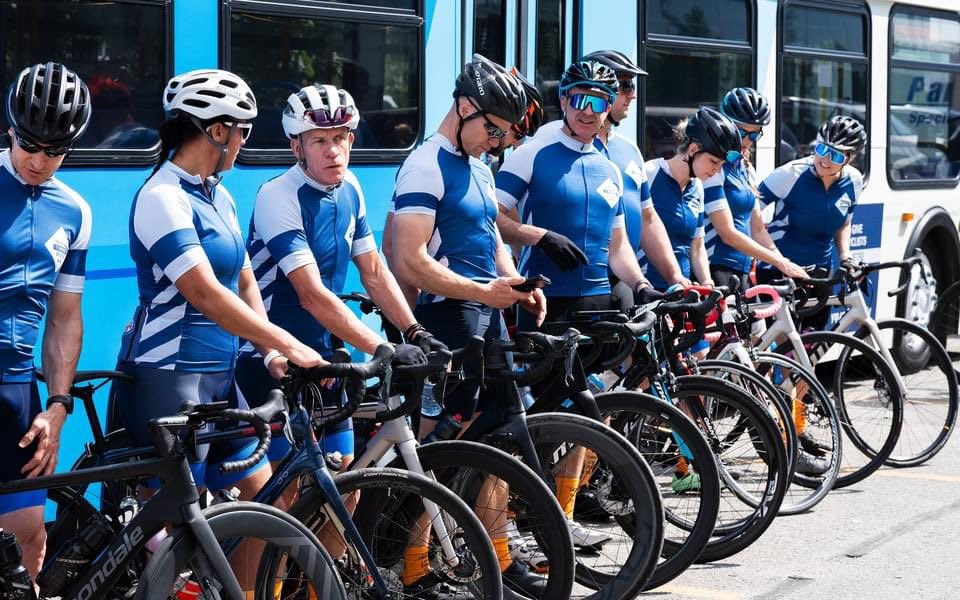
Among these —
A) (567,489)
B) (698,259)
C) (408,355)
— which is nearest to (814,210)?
(698,259)

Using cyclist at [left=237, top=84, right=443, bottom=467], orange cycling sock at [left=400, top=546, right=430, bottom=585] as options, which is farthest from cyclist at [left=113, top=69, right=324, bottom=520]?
orange cycling sock at [left=400, top=546, right=430, bottom=585]

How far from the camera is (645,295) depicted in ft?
20.1

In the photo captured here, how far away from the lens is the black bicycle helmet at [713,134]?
6840 millimetres

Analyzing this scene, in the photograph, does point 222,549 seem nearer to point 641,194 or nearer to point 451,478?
point 451,478

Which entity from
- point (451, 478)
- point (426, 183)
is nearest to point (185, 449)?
point (451, 478)

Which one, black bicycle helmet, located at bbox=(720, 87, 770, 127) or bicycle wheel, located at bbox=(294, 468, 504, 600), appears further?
black bicycle helmet, located at bbox=(720, 87, 770, 127)

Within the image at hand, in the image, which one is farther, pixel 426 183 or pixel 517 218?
pixel 517 218

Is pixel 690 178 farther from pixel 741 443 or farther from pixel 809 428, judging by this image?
pixel 741 443

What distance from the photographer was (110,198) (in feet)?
18.1

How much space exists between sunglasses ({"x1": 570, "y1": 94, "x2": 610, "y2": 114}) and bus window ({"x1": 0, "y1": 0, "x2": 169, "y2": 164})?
1603 mm

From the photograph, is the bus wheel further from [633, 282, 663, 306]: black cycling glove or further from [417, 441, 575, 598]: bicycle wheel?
[417, 441, 575, 598]: bicycle wheel

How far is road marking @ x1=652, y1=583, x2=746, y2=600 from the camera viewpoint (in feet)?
18.3

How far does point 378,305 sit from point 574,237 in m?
1.35

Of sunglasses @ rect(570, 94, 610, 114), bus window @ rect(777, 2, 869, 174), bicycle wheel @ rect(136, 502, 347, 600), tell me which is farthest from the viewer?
bus window @ rect(777, 2, 869, 174)
